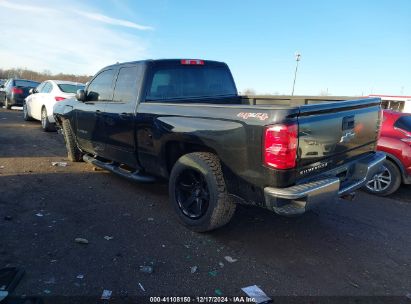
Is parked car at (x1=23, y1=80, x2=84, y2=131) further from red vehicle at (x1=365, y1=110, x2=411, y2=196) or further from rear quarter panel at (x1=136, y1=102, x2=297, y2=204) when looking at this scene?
red vehicle at (x1=365, y1=110, x2=411, y2=196)

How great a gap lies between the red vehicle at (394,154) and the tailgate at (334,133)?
1.90 metres

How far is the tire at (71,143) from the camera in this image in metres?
6.39

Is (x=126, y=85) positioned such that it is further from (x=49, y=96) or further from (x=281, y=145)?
(x=49, y=96)

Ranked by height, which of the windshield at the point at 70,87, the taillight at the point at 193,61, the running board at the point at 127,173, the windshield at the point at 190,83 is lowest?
the running board at the point at 127,173

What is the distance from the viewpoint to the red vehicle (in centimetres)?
551

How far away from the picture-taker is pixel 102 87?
5422 millimetres

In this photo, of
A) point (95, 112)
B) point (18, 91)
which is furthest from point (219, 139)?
point (18, 91)

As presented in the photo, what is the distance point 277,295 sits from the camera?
2750 mm

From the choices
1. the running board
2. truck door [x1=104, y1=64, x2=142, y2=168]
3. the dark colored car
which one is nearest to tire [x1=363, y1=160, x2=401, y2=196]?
the running board

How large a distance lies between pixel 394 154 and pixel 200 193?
12.5ft

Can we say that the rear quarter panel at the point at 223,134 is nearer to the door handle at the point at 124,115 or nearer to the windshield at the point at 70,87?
the door handle at the point at 124,115

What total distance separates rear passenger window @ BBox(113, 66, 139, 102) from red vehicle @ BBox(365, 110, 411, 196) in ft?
13.8

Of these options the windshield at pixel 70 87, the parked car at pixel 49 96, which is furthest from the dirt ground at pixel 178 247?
the windshield at pixel 70 87

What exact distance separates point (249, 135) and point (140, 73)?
7.20ft
